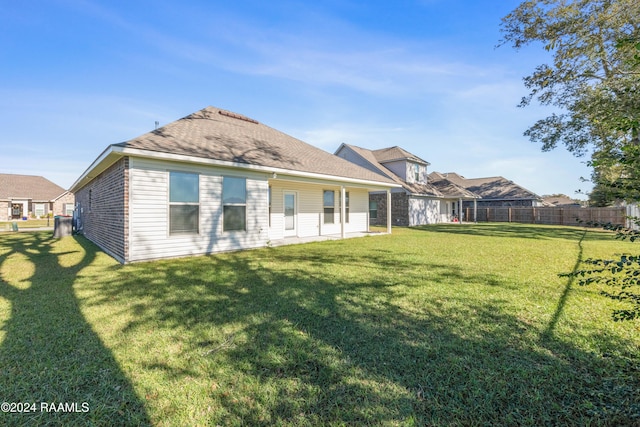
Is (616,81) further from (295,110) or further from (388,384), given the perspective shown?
(388,384)

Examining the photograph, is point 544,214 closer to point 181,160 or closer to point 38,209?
point 181,160

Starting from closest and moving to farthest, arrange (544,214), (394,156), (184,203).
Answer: (184,203) < (394,156) < (544,214)

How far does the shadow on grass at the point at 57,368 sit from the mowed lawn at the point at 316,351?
0.04 ft

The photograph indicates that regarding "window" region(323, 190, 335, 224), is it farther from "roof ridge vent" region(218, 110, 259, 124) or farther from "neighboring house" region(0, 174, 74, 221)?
"neighboring house" region(0, 174, 74, 221)

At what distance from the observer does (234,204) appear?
913 cm

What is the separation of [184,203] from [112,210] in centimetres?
239

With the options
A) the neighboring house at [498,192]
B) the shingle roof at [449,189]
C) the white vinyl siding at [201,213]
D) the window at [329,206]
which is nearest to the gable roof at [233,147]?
the white vinyl siding at [201,213]

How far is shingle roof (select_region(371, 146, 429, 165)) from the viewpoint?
79.7 ft

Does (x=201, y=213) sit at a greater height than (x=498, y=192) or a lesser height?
lesser

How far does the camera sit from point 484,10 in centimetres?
979

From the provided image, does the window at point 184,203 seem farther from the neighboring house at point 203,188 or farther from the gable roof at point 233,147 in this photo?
the gable roof at point 233,147

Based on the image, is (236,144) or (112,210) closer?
(112,210)

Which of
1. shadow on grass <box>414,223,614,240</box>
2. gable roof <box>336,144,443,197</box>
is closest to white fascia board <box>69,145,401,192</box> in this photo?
shadow on grass <box>414,223,614,240</box>

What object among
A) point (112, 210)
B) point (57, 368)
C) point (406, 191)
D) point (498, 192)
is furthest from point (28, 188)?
point (498, 192)
